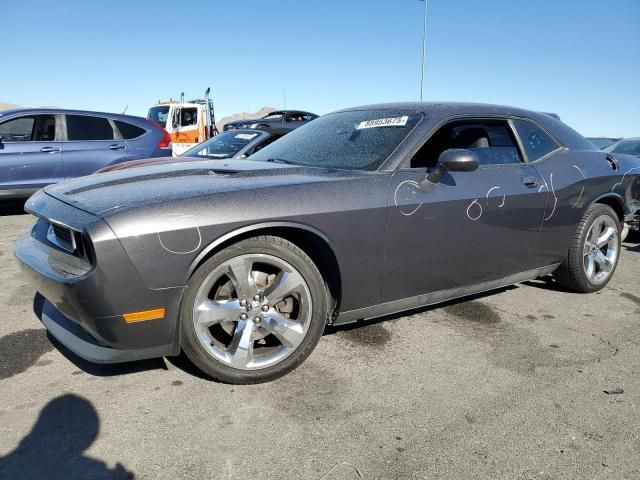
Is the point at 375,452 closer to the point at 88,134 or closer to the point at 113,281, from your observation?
the point at 113,281

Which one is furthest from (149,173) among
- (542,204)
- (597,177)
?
(597,177)

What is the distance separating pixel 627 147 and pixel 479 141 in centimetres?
740

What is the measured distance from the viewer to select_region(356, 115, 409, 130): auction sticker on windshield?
3.21m

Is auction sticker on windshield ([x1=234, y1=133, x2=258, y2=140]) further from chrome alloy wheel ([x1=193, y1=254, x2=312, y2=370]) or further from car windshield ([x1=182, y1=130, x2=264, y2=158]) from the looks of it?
A: chrome alloy wheel ([x1=193, y1=254, x2=312, y2=370])

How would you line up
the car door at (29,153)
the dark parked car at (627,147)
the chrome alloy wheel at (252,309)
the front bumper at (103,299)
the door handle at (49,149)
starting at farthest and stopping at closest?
the dark parked car at (627,147) → the door handle at (49,149) → the car door at (29,153) → the chrome alloy wheel at (252,309) → the front bumper at (103,299)

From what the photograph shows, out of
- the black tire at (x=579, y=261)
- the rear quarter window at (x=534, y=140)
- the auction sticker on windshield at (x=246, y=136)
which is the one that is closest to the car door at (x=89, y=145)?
the auction sticker on windshield at (x=246, y=136)

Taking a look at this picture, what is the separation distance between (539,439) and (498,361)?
2.49 feet

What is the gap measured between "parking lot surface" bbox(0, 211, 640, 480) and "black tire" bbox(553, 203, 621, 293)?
69 cm

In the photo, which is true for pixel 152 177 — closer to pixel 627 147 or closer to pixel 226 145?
pixel 226 145

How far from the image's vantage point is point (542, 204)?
3520 millimetres

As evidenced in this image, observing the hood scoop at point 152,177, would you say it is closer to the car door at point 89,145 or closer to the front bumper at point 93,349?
the front bumper at point 93,349

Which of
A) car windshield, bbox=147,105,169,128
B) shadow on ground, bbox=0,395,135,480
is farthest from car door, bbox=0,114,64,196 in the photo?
car windshield, bbox=147,105,169,128

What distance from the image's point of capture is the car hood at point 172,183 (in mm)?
2338

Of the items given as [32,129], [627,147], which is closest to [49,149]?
[32,129]
